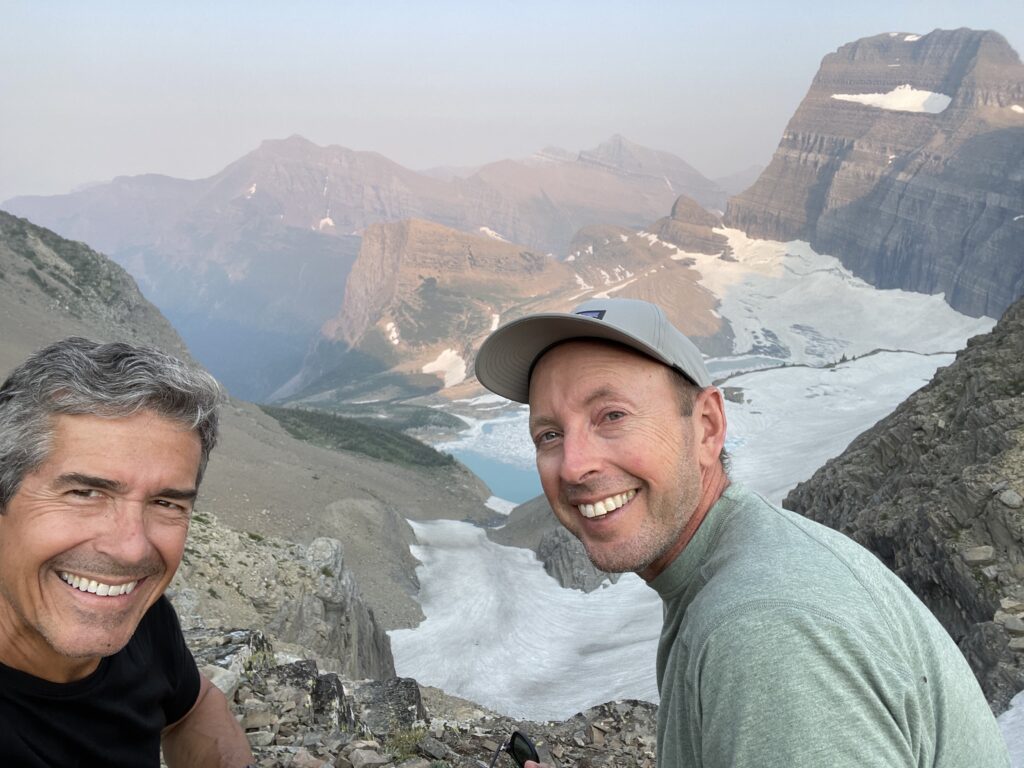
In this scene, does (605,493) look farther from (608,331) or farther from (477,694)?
(477,694)

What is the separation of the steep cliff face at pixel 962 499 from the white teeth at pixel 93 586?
30.5 feet

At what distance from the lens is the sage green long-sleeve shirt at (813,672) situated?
1895 millimetres

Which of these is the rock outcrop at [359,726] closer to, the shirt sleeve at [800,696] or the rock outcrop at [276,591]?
the rock outcrop at [276,591]

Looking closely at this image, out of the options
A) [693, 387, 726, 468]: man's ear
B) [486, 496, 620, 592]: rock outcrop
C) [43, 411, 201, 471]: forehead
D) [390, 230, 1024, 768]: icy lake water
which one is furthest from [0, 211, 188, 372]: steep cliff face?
[693, 387, 726, 468]: man's ear

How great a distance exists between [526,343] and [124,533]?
1557mm

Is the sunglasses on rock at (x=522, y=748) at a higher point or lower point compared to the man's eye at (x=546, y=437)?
lower

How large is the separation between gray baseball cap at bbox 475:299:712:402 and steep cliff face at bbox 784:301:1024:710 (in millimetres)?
8421

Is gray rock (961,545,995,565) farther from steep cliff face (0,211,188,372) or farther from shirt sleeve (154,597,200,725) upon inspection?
steep cliff face (0,211,188,372)

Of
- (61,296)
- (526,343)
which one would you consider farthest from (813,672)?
(61,296)

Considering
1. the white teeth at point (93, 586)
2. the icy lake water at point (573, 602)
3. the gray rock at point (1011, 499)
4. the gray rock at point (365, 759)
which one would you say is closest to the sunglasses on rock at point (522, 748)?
the white teeth at point (93, 586)

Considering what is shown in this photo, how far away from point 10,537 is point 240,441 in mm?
41843

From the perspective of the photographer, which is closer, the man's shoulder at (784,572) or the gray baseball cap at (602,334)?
the man's shoulder at (784,572)

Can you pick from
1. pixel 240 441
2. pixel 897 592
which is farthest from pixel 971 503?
pixel 240 441

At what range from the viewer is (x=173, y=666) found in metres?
3.66
